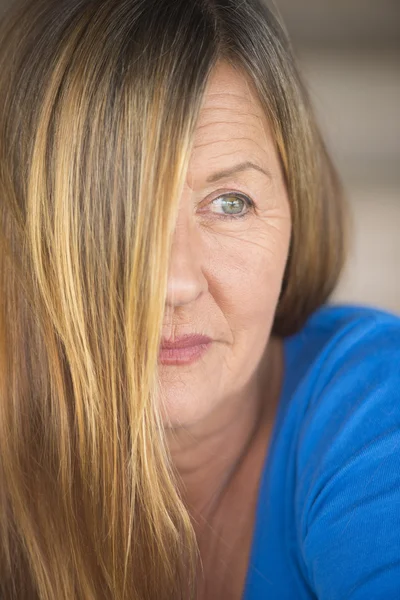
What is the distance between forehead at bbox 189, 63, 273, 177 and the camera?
1.20m

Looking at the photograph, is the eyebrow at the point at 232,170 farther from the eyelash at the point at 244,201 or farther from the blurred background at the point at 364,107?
the blurred background at the point at 364,107

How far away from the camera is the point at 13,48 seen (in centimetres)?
127

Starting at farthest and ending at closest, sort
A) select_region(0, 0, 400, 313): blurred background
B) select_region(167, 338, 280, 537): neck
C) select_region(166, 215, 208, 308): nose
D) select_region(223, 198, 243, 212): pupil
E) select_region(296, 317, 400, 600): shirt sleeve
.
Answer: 1. select_region(0, 0, 400, 313): blurred background
2. select_region(167, 338, 280, 537): neck
3. select_region(223, 198, 243, 212): pupil
4. select_region(166, 215, 208, 308): nose
5. select_region(296, 317, 400, 600): shirt sleeve

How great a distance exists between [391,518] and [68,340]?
0.58 meters

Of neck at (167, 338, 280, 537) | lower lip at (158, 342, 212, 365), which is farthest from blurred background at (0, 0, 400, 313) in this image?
lower lip at (158, 342, 212, 365)

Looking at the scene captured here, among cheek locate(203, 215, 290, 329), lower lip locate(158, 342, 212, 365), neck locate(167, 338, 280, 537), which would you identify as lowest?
neck locate(167, 338, 280, 537)

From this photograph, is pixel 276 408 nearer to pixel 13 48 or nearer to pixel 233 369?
pixel 233 369

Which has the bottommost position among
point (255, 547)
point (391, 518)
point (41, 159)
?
point (255, 547)

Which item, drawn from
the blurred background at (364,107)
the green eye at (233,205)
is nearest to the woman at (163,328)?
the green eye at (233,205)

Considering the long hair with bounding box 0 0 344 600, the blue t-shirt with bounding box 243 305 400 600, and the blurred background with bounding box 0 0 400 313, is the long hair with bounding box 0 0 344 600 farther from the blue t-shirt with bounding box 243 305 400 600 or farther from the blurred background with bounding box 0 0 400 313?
the blurred background with bounding box 0 0 400 313

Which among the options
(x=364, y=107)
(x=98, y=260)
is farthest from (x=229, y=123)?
(x=364, y=107)

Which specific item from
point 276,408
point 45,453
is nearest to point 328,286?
point 276,408

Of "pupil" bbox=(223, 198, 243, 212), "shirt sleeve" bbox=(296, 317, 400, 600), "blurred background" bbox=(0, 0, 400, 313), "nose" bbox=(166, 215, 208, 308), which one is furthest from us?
"blurred background" bbox=(0, 0, 400, 313)

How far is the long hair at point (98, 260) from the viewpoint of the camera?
1.12 meters
